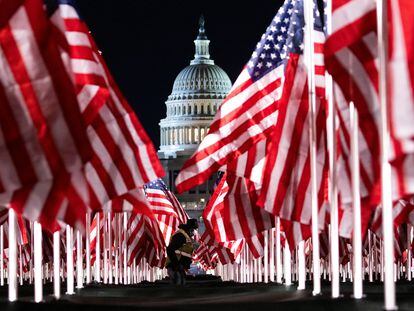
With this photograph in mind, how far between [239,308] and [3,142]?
8.87 ft

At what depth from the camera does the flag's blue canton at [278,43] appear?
80.0 feet

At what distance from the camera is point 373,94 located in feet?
50.5

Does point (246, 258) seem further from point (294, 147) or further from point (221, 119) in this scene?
point (294, 147)

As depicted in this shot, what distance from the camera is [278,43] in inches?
989

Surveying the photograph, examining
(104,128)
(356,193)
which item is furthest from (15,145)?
(104,128)

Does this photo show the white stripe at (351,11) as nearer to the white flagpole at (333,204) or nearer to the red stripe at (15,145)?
the white flagpole at (333,204)

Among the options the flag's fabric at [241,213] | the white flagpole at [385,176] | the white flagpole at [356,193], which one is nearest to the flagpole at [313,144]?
the white flagpole at [356,193]

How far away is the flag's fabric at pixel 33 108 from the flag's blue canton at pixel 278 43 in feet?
30.4

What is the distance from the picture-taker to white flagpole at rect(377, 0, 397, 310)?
13984 mm

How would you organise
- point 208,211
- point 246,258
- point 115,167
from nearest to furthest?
Result: point 115,167, point 208,211, point 246,258

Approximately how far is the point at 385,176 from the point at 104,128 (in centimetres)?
737

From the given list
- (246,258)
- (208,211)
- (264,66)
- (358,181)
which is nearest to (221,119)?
(264,66)

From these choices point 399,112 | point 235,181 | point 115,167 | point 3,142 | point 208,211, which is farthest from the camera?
point 208,211

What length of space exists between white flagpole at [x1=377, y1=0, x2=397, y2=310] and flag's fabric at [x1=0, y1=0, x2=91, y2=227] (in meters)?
2.88
